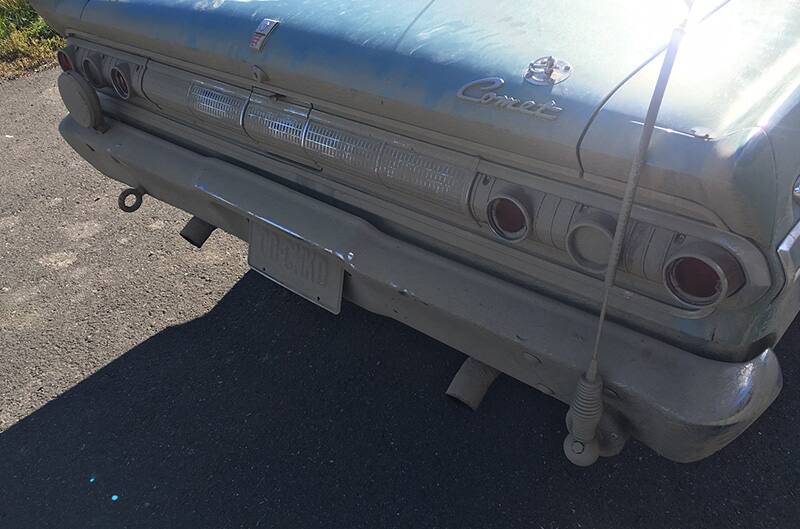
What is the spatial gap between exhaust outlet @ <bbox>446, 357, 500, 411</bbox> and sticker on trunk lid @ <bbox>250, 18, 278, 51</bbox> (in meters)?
1.20

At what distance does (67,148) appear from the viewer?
487cm

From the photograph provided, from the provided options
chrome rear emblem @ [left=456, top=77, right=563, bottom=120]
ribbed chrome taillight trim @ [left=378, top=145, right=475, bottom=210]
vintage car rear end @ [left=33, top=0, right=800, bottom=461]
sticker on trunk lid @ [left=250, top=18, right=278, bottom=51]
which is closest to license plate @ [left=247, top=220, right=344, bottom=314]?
vintage car rear end @ [left=33, top=0, right=800, bottom=461]

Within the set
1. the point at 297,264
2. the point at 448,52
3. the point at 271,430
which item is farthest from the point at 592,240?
the point at 271,430

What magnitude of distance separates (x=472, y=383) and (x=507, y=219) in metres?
0.63

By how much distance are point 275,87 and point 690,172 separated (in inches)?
53.8

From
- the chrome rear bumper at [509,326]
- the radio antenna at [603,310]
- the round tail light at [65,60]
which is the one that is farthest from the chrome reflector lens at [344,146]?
the round tail light at [65,60]

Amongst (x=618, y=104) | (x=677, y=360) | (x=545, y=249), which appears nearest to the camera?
(x=618, y=104)

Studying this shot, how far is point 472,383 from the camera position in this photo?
2293 millimetres

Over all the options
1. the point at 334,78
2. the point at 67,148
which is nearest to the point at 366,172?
the point at 334,78

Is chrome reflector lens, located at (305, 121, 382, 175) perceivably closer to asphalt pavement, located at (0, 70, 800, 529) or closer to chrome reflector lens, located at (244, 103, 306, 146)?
chrome reflector lens, located at (244, 103, 306, 146)

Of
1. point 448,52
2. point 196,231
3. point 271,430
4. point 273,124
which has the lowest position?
point 271,430

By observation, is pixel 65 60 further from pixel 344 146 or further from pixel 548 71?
pixel 548 71

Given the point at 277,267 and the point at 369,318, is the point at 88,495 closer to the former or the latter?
the point at 277,267

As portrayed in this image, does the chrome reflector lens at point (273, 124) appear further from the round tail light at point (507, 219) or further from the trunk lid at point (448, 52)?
the round tail light at point (507, 219)
